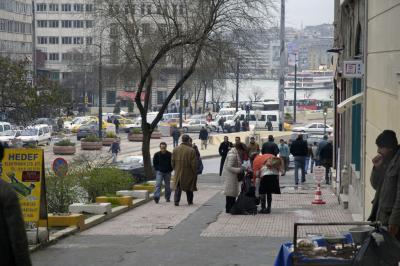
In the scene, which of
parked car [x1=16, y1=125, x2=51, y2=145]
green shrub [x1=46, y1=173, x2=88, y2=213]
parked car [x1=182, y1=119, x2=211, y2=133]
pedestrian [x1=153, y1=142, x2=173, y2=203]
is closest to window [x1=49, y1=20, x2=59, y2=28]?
parked car [x1=182, y1=119, x2=211, y2=133]

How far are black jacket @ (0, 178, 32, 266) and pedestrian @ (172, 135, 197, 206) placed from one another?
603 inches

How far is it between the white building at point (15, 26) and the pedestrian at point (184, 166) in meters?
64.5

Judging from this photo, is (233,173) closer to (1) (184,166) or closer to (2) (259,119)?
(1) (184,166)

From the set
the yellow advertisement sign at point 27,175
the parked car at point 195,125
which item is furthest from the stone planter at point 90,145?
the yellow advertisement sign at point 27,175

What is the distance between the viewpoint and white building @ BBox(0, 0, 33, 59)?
89.0m

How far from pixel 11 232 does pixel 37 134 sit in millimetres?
→ 58007

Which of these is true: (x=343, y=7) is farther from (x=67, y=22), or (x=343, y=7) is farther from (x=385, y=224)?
(x=67, y=22)

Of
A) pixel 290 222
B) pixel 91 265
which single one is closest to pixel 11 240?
pixel 91 265

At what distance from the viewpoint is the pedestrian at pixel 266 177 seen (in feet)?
65.9

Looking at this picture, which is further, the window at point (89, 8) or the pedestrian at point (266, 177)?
the window at point (89, 8)

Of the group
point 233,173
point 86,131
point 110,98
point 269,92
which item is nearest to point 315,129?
point 86,131

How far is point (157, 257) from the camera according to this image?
543 inches

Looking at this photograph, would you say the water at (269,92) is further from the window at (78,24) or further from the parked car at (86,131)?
the parked car at (86,131)

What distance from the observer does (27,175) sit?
14945 millimetres
